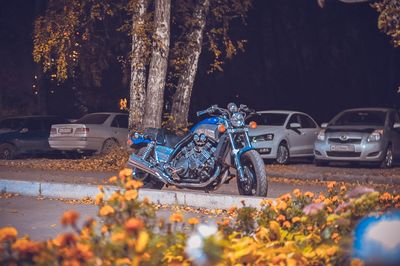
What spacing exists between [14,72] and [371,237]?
29581 millimetres

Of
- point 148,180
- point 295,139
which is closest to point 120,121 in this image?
point 295,139

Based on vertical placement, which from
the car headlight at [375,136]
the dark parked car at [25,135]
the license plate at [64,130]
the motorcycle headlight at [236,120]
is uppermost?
the motorcycle headlight at [236,120]

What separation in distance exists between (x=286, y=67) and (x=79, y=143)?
14388 mm

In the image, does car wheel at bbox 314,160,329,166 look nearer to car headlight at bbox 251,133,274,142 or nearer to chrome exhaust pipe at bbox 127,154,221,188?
car headlight at bbox 251,133,274,142

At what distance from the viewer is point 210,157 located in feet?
32.7

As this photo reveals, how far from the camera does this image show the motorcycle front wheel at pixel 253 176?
31.1ft

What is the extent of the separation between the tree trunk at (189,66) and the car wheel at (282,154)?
115 inches

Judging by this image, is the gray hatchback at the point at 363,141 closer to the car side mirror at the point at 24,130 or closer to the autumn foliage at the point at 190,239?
the car side mirror at the point at 24,130

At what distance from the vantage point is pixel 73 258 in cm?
373

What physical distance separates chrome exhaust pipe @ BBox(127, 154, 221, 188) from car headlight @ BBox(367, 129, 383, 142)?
855 centimetres

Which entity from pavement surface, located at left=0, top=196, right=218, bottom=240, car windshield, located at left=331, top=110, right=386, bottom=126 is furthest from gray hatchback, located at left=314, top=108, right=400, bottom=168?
pavement surface, located at left=0, top=196, right=218, bottom=240

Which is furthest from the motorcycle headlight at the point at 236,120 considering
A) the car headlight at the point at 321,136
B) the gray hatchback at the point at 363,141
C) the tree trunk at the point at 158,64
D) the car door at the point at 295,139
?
the car door at the point at 295,139

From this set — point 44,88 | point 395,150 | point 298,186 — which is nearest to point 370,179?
point 298,186

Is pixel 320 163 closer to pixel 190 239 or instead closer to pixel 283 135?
pixel 283 135
